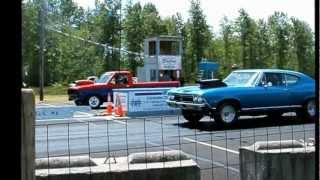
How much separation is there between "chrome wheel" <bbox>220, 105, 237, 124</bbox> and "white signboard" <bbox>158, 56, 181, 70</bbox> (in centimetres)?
1460

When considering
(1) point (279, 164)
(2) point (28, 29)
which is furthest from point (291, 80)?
(2) point (28, 29)

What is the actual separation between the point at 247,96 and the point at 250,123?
0.78 m

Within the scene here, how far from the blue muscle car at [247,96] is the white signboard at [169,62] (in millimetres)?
13389

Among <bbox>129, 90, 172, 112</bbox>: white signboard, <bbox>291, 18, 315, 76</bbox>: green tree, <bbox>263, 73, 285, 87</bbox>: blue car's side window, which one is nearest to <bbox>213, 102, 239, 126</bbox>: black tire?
<bbox>263, 73, 285, 87</bbox>: blue car's side window

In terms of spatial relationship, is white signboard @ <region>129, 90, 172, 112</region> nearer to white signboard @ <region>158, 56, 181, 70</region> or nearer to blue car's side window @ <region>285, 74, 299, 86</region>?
blue car's side window @ <region>285, 74, 299, 86</region>

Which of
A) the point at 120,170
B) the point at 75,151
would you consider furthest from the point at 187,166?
the point at 75,151

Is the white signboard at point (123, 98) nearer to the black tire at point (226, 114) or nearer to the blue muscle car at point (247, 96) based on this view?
the blue muscle car at point (247, 96)

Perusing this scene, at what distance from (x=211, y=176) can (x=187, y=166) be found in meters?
2.55

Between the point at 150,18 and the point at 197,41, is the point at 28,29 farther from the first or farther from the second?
the point at 197,41

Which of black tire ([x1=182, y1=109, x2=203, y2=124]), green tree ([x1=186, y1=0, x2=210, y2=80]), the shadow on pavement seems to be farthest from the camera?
green tree ([x1=186, y1=0, x2=210, y2=80])

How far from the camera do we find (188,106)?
14.7 m

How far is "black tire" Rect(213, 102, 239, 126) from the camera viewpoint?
14.5 metres

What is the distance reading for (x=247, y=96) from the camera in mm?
14930
